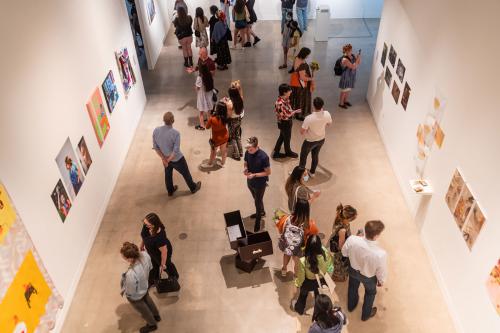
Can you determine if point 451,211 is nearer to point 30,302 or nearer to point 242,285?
point 242,285

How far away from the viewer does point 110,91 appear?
7664 mm

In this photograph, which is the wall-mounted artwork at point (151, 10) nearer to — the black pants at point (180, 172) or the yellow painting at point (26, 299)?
the black pants at point (180, 172)

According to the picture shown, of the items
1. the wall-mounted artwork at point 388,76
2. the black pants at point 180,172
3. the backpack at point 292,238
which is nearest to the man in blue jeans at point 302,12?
the wall-mounted artwork at point 388,76

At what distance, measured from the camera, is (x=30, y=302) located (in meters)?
4.72

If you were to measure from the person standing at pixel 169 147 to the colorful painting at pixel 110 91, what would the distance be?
1464mm

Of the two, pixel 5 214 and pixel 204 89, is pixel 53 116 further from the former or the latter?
pixel 204 89

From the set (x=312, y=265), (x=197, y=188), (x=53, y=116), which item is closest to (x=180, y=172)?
(x=197, y=188)

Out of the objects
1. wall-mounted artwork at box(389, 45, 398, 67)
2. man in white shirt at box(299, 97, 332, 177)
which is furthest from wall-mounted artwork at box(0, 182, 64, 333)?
Answer: wall-mounted artwork at box(389, 45, 398, 67)

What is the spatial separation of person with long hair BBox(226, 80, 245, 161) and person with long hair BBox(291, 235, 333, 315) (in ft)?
Result: 11.2

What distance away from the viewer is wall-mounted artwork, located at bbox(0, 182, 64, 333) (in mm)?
4297

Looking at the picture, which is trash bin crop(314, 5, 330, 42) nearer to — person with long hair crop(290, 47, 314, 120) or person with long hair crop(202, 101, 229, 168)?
person with long hair crop(290, 47, 314, 120)

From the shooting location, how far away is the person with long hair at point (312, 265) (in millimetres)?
4648

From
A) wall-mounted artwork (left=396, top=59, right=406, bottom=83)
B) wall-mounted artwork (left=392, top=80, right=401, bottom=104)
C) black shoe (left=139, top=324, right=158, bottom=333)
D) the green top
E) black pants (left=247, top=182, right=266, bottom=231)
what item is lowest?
black shoe (left=139, top=324, right=158, bottom=333)

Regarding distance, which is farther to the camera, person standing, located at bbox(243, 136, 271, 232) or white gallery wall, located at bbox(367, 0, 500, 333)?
person standing, located at bbox(243, 136, 271, 232)
